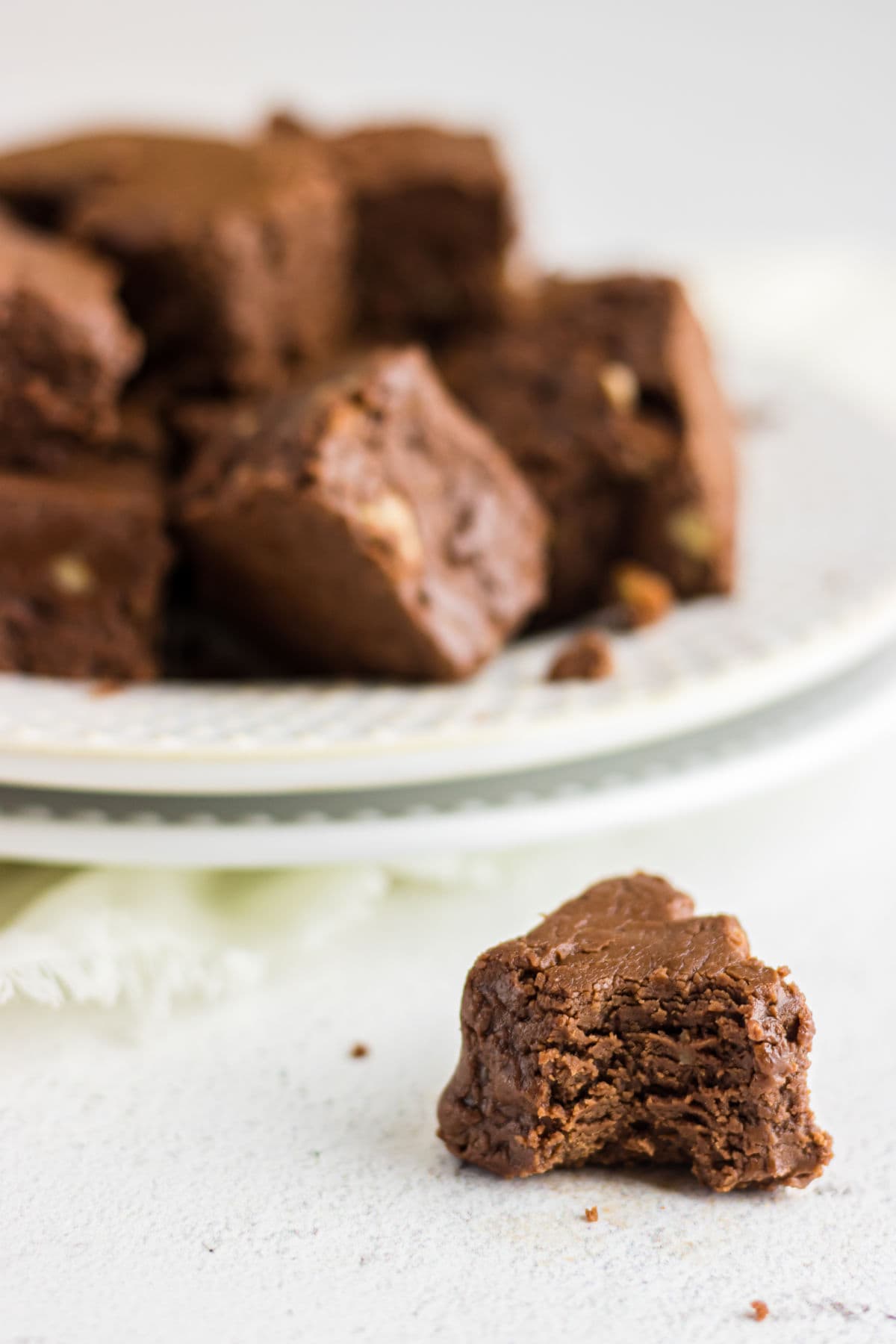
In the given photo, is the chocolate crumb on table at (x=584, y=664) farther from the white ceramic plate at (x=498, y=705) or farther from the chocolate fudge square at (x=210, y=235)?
the chocolate fudge square at (x=210, y=235)

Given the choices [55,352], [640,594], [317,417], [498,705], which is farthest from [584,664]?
[55,352]

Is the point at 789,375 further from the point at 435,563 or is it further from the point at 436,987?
the point at 436,987

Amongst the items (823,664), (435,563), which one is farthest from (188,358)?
(823,664)

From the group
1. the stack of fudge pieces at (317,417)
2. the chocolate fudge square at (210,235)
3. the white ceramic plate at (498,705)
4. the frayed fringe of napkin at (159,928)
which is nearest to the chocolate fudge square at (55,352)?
the stack of fudge pieces at (317,417)

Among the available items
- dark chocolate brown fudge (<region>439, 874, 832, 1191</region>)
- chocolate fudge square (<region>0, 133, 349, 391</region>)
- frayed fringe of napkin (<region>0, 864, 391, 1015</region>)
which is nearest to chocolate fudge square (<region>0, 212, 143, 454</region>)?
chocolate fudge square (<region>0, 133, 349, 391</region>)

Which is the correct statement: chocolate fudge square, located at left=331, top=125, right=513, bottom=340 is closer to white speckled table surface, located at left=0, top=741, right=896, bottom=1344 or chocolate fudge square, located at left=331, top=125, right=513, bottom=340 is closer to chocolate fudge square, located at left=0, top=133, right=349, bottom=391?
chocolate fudge square, located at left=0, top=133, right=349, bottom=391
